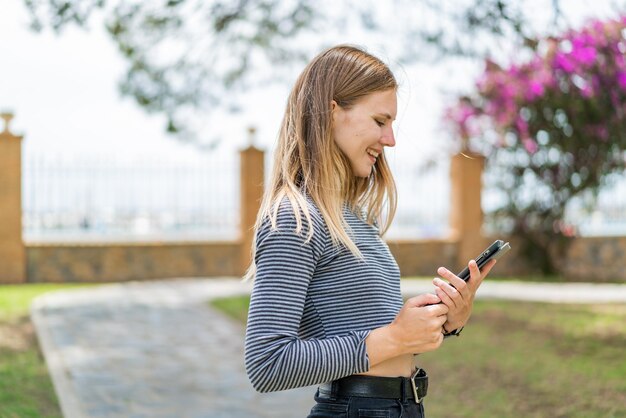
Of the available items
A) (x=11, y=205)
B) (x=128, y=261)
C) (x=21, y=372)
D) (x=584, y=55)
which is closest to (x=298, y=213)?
(x=21, y=372)

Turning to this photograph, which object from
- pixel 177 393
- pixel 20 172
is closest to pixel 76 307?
pixel 20 172

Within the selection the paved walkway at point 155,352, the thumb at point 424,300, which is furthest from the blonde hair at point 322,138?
the paved walkway at point 155,352

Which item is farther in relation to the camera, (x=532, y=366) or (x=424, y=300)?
(x=532, y=366)

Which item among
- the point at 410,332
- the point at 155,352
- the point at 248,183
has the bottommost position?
the point at 155,352

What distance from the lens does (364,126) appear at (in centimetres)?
212

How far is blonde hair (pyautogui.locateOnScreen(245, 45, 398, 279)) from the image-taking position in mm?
2057

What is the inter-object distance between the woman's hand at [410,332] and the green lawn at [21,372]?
4.90m

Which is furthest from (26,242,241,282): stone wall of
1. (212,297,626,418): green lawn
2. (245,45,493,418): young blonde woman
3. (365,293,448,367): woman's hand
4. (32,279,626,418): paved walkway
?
(365,293,448,367): woman's hand

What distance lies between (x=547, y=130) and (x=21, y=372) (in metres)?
11.4

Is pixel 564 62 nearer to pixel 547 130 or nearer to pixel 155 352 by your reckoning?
pixel 547 130

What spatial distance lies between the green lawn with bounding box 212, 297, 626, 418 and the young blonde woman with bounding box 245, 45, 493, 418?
457cm

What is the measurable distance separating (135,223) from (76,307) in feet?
16.6

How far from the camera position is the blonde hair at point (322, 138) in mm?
2057

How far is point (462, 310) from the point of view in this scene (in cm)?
212
